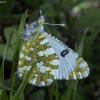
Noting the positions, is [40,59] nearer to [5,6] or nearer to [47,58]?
[47,58]

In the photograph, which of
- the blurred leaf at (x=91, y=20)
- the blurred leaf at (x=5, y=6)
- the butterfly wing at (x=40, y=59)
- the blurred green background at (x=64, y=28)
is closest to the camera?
the butterfly wing at (x=40, y=59)

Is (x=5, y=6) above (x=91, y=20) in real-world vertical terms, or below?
above

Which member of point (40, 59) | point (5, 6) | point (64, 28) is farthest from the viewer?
point (64, 28)

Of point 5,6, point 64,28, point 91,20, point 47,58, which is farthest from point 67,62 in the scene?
point 91,20

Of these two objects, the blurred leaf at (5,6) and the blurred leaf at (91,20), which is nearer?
the blurred leaf at (5,6)

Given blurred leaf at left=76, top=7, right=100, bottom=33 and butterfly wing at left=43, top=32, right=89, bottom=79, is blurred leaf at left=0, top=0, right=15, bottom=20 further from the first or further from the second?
blurred leaf at left=76, top=7, right=100, bottom=33

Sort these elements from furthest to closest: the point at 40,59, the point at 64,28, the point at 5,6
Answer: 1. the point at 64,28
2. the point at 5,6
3. the point at 40,59

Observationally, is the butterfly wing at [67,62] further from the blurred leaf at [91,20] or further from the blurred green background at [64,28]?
the blurred leaf at [91,20]

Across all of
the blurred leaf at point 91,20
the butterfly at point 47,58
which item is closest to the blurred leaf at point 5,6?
the butterfly at point 47,58

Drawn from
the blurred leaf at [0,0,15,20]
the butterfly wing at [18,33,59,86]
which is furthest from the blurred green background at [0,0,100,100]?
the butterfly wing at [18,33,59,86]
